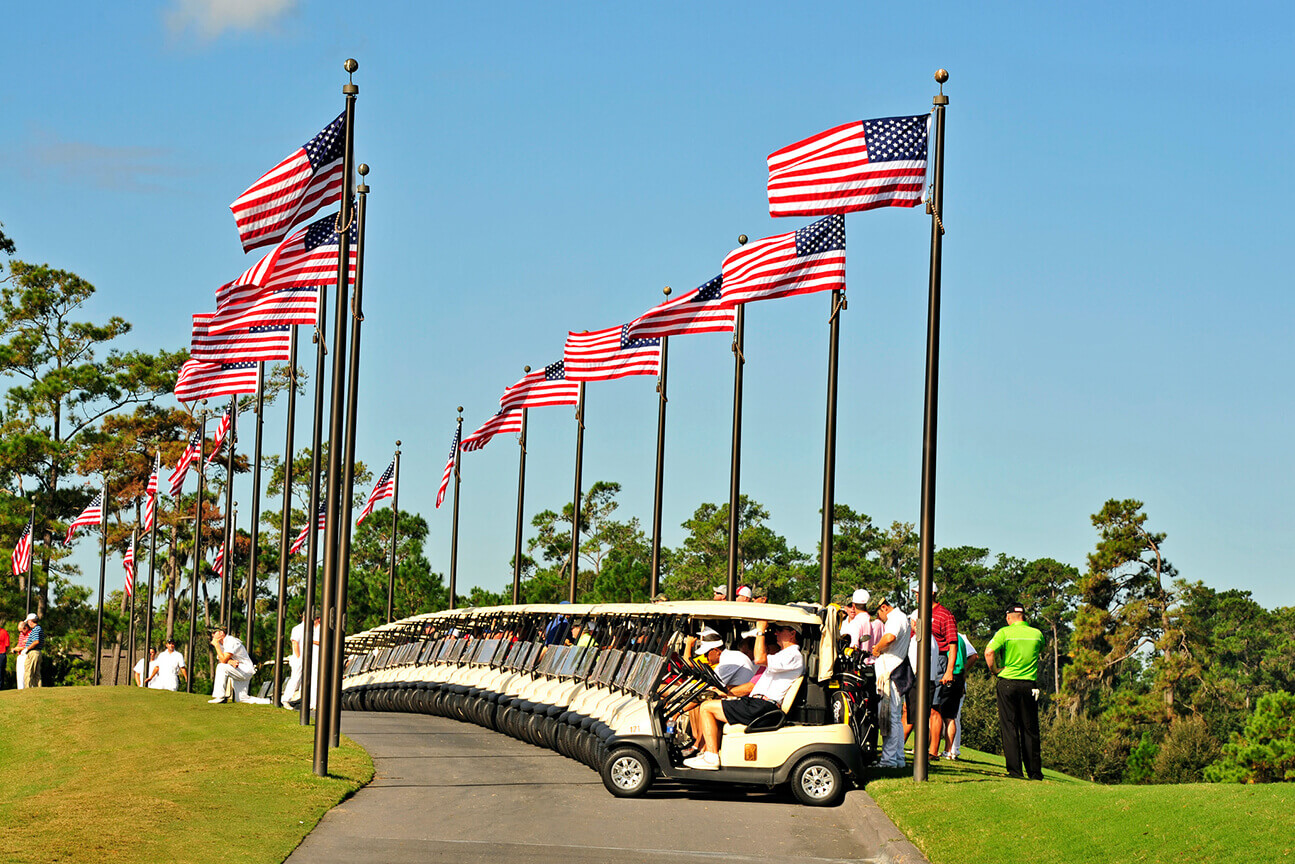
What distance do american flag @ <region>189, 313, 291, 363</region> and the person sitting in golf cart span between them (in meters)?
11.6

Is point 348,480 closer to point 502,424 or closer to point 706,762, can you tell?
point 706,762

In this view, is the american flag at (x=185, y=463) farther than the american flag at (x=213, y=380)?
Yes

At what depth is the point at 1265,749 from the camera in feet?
145

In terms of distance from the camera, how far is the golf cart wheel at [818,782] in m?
14.4

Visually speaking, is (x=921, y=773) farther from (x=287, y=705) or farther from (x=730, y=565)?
(x=287, y=705)

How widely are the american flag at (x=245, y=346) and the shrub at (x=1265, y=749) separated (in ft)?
98.9

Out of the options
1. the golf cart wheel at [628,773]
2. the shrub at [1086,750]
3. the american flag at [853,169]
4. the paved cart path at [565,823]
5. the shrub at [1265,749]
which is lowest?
the shrub at [1086,750]

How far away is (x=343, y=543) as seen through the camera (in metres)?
16.8

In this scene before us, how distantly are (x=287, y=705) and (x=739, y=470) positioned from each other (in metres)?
8.75

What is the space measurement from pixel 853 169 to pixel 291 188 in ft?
20.4

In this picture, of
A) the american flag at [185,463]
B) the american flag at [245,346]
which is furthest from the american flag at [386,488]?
the american flag at [245,346]

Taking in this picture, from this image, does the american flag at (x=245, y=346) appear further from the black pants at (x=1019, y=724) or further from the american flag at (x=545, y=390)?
the black pants at (x=1019, y=724)

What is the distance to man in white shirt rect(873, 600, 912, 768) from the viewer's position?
657 inches

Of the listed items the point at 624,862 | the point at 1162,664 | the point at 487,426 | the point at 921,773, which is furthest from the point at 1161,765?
the point at 624,862
